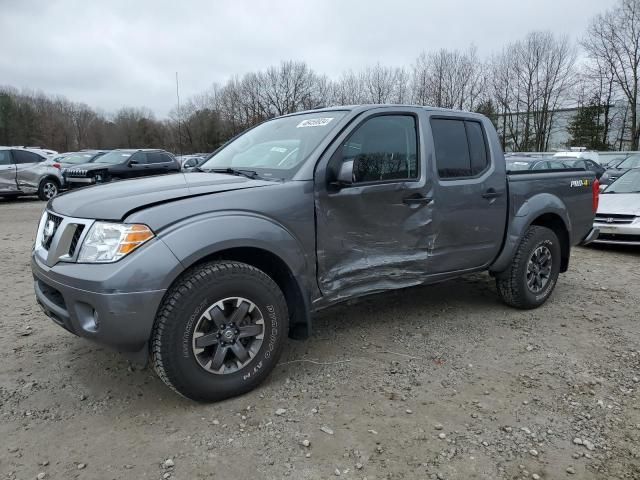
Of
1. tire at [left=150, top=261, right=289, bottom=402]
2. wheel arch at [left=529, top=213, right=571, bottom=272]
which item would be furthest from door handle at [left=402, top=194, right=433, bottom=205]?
wheel arch at [left=529, top=213, right=571, bottom=272]

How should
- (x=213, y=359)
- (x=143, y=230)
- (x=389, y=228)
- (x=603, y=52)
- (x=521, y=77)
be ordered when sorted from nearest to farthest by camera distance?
(x=143, y=230), (x=213, y=359), (x=389, y=228), (x=603, y=52), (x=521, y=77)

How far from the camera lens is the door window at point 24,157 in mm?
14648

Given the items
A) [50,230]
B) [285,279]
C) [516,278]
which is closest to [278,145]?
[285,279]

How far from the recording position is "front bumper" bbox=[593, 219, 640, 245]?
7.54 metres

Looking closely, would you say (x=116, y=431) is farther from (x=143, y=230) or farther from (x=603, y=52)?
(x=603, y=52)

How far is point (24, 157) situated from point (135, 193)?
47.3 ft

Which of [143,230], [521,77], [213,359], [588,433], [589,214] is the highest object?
[521,77]

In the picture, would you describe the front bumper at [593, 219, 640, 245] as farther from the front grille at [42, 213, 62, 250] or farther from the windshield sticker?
the front grille at [42, 213, 62, 250]

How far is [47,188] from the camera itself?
15.6m

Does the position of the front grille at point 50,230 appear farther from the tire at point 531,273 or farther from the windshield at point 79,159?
the windshield at point 79,159

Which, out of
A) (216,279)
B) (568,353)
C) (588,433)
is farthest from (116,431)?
(568,353)

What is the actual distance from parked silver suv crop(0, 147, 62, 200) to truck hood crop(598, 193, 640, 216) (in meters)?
13.8

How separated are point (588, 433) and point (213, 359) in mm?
2151

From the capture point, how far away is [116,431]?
2.67m
